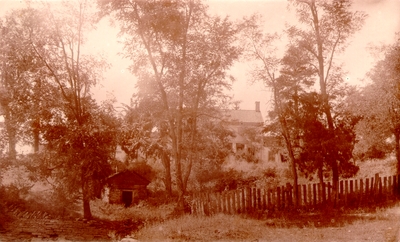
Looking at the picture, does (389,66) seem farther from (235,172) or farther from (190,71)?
(235,172)

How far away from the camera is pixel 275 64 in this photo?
53.8 ft

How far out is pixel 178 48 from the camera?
15.2 m

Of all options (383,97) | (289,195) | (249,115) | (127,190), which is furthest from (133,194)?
(249,115)

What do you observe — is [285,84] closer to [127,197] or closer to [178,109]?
[178,109]

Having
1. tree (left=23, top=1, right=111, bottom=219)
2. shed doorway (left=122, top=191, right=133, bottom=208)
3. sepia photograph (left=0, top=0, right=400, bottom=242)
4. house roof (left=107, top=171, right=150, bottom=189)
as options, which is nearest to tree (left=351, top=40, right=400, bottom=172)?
sepia photograph (left=0, top=0, right=400, bottom=242)

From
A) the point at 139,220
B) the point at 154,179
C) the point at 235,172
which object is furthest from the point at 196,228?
the point at 154,179

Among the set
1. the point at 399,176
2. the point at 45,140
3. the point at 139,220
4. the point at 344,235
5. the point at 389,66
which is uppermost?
the point at 389,66

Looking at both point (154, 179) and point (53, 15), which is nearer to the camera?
point (53, 15)

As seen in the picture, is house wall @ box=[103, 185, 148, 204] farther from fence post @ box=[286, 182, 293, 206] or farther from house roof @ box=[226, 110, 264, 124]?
house roof @ box=[226, 110, 264, 124]

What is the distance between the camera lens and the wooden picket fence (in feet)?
46.2

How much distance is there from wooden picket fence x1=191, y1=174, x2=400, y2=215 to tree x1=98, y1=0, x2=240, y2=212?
53.1 inches

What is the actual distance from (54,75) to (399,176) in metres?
16.9

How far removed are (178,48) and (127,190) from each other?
13.2m

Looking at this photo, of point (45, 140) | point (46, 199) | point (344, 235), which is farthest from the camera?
point (46, 199)
